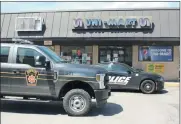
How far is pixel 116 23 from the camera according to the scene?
66.6 ft

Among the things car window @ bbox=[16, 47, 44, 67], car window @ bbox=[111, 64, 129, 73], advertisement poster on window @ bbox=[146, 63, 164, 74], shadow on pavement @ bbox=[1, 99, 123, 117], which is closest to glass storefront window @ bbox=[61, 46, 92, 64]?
advertisement poster on window @ bbox=[146, 63, 164, 74]

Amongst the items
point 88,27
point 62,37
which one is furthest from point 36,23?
point 88,27

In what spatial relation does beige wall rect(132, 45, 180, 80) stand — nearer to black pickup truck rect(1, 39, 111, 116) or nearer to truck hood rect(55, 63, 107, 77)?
black pickup truck rect(1, 39, 111, 116)

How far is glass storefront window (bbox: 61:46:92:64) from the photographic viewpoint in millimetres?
21641

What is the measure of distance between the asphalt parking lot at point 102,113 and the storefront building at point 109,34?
9.39 meters

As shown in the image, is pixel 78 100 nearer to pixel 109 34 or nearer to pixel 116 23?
pixel 109 34

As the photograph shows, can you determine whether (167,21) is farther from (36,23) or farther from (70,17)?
(36,23)

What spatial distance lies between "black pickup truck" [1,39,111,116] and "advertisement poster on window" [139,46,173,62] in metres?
12.8

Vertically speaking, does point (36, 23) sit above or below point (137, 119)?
above

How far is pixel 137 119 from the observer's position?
27.7 ft

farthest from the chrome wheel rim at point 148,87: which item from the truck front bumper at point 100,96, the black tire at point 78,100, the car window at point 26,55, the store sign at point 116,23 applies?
the car window at point 26,55

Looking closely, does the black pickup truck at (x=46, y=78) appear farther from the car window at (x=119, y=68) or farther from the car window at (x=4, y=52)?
the car window at (x=119, y=68)

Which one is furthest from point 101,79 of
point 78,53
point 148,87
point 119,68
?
point 78,53

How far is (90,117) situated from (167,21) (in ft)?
44.1
